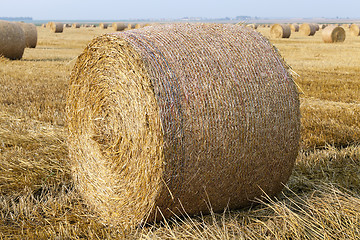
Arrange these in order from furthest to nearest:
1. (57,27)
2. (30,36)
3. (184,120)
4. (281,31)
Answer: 1. (57,27)
2. (281,31)
3. (30,36)
4. (184,120)

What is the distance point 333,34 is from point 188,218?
26972 mm

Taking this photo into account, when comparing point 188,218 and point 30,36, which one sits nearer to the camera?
point 188,218

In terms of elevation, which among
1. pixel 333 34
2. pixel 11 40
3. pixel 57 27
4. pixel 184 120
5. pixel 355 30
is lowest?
pixel 57 27

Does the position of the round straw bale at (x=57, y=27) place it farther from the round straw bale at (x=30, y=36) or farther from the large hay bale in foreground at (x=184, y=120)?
the large hay bale in foreground at (x=184, y=120)

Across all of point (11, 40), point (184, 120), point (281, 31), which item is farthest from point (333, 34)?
point (184, 120)

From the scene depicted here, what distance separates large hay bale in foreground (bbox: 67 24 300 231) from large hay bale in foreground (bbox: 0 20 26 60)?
1118 centimetres

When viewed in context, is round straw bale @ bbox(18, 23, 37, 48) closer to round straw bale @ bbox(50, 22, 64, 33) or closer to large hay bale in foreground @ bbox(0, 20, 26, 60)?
large hay bale in foreground @ bbox(0, 20, 26, 60)

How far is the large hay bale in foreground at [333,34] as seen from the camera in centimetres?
2781

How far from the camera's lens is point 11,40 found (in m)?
14.1

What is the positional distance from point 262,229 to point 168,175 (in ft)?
2.61

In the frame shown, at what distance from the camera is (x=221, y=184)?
11.1 ft

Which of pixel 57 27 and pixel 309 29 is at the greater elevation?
pixel 309 29

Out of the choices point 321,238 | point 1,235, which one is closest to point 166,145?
point 321,238

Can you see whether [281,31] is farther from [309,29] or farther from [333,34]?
[309,29]
